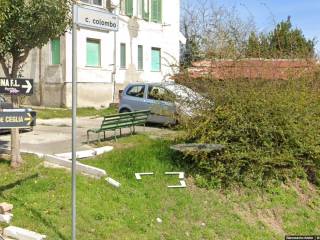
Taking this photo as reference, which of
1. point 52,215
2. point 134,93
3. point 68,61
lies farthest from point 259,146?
point 68,61

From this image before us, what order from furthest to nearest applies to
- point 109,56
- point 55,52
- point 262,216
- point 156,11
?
point 156,11 → point 109,56 → point 55,52 → point 262,216

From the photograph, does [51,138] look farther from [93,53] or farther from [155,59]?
[155,59]

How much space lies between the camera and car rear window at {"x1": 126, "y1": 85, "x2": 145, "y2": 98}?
15641mm

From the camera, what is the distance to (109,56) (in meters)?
25.1

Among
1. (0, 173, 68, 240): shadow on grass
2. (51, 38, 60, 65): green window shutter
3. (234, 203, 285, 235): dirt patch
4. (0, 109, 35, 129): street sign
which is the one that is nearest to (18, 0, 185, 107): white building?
(51, 38, 60, 65): green window shutter

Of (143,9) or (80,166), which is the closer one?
(80,166)

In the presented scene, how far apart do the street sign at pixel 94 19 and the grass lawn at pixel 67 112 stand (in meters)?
14.5

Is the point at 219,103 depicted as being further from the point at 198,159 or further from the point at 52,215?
the point at 52,215

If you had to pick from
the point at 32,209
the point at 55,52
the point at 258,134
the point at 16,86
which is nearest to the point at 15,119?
the point at 16,86

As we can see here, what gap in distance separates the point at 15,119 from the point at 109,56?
1910 cm

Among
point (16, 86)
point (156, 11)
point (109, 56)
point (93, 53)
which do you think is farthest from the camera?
point (156, 11)

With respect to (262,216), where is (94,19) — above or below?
above

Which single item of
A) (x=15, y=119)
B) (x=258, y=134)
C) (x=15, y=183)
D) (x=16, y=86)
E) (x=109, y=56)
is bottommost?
(x=15, y=183)

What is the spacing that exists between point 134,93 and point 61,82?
8112 millimetres
